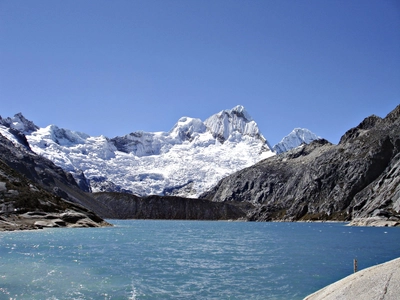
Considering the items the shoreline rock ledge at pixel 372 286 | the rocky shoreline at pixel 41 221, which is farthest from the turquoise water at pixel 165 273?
the rocky shoreline at pixel 41 221

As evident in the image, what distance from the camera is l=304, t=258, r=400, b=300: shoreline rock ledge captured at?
1592 centimetres

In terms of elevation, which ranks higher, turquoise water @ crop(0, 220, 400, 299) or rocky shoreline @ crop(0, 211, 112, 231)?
rocky shoreline @ crop(0, 211, 112, 231)

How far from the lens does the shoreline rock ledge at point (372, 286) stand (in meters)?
15.9

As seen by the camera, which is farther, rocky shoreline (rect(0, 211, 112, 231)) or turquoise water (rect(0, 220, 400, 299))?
rocky shoreline (rect(0, 211, 112, 231))

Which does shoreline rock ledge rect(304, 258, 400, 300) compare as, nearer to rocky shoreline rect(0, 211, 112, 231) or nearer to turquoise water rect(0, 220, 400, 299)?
turquoise water rect(0, 220, 400, 299)

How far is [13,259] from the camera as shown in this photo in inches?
1818

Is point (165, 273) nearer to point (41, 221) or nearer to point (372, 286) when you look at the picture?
point (372, 286)

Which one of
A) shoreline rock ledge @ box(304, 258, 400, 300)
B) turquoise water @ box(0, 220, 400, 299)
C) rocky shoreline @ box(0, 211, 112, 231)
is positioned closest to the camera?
shoreline rock ledge @ box(304, 258, 400, 300)

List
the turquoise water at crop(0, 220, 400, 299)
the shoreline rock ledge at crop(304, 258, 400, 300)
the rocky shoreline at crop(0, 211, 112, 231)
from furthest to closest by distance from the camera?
the rocky shoreline at crop(0, 211, 112, 231), the turquoise water at crop(0, 220, 400, 299), the shoreline rock ledge at crop(304, 258, 400, 300)

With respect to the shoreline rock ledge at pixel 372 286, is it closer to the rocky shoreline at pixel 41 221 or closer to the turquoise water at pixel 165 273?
the turquoise water at pixel 165 273

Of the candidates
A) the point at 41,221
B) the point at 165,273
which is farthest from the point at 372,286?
the point at 41,221

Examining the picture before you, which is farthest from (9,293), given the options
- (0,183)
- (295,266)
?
(0,183)

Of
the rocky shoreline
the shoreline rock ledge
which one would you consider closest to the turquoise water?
the shoreline rock ledge

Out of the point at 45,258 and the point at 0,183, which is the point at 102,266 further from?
the point at 0,183
